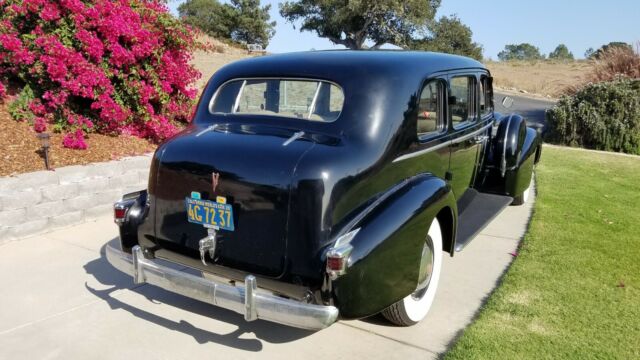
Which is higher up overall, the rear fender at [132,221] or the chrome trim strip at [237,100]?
the chrome trim strip at [237,100]

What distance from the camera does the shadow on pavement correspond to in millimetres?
3160

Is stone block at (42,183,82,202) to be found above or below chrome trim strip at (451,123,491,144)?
below

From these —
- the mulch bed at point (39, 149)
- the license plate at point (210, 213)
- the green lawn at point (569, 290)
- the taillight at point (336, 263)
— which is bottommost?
the green lawn at point (569, 290)

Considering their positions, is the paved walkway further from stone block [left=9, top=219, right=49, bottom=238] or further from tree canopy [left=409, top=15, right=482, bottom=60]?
tree canopy [left=409, top=15, right=482, bottom=60]

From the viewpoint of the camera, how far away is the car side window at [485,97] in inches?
202

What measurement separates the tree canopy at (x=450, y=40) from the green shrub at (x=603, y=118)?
32033 millimetres

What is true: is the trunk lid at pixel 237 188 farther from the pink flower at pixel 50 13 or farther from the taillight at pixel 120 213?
the pink flower at pixel 50 13

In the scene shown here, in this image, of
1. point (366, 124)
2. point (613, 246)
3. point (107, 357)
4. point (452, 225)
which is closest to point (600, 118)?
point (613, 246)

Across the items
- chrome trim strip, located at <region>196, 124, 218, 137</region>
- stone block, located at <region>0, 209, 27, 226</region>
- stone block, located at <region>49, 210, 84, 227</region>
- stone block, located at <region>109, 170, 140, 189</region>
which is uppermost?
chrome trim strip, located at <region>196, 124, 218, 137</region>

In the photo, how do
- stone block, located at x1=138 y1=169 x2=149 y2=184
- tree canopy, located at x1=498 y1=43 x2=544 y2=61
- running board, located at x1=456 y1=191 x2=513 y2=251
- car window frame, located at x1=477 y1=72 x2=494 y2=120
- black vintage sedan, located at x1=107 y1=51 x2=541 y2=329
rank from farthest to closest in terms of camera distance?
tree canopy, located at x1=498 y1=43 x2=544 y2=61 < stone block, located at x1=138 y1=169 x2=149 y2=184 < car window frame, located at x1=477 y1=72 x2=494 y2=120 < running board, located at x1=456 y1=191 x2=513 y2=251 < black vintage sedan, located at x1=107 y1=51 x2=541 y2=329

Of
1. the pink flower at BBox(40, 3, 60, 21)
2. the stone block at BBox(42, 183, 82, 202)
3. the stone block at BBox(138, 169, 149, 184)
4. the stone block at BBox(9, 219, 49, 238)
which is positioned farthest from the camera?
the pink flower at BBox(40, 3, 60, 21)

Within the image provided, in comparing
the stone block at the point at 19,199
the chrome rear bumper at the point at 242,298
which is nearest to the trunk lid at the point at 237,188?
the chrome rear bumper at the point at 242,298

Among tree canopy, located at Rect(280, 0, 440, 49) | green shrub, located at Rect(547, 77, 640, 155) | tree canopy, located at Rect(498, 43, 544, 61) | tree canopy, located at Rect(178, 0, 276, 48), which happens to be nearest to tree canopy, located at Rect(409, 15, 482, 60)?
tree canopy, located at Rect(280, 0, 440, 49)

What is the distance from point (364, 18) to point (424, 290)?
39.7 m
